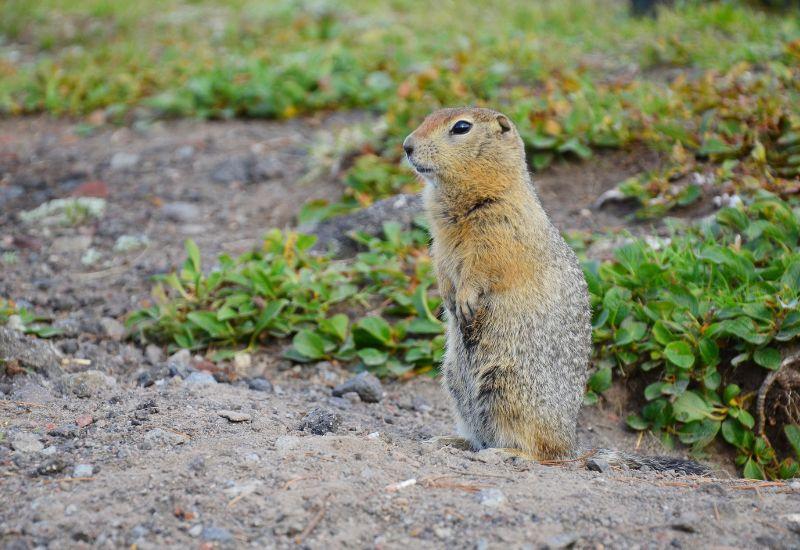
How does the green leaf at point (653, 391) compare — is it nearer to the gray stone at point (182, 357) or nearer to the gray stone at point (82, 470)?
the gray stone at point (182, 357)

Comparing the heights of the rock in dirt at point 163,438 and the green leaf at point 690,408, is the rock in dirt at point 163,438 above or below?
above

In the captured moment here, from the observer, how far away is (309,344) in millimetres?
4910

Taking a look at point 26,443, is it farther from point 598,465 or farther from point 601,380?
point 601,380

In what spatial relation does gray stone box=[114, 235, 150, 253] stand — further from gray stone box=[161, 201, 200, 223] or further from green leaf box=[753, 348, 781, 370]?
green leaf box=[753, 348, 781, 370]

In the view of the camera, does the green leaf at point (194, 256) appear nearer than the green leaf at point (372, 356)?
No

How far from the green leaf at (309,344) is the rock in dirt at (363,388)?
0.27m

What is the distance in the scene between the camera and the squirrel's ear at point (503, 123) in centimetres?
A: 429

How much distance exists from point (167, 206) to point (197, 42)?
3.68m

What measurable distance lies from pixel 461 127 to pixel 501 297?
0.82m

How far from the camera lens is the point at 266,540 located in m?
2.78

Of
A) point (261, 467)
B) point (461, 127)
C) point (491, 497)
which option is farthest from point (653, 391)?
point (261, 467)

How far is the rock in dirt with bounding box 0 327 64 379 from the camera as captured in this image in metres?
4.30

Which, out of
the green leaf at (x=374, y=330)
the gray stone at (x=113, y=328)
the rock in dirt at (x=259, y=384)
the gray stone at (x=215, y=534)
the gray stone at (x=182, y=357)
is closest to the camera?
the gray stone at (x=215, y=534)

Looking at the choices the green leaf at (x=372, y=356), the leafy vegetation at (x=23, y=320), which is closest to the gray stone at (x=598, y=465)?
the green leaf at (x=372, y=356)
